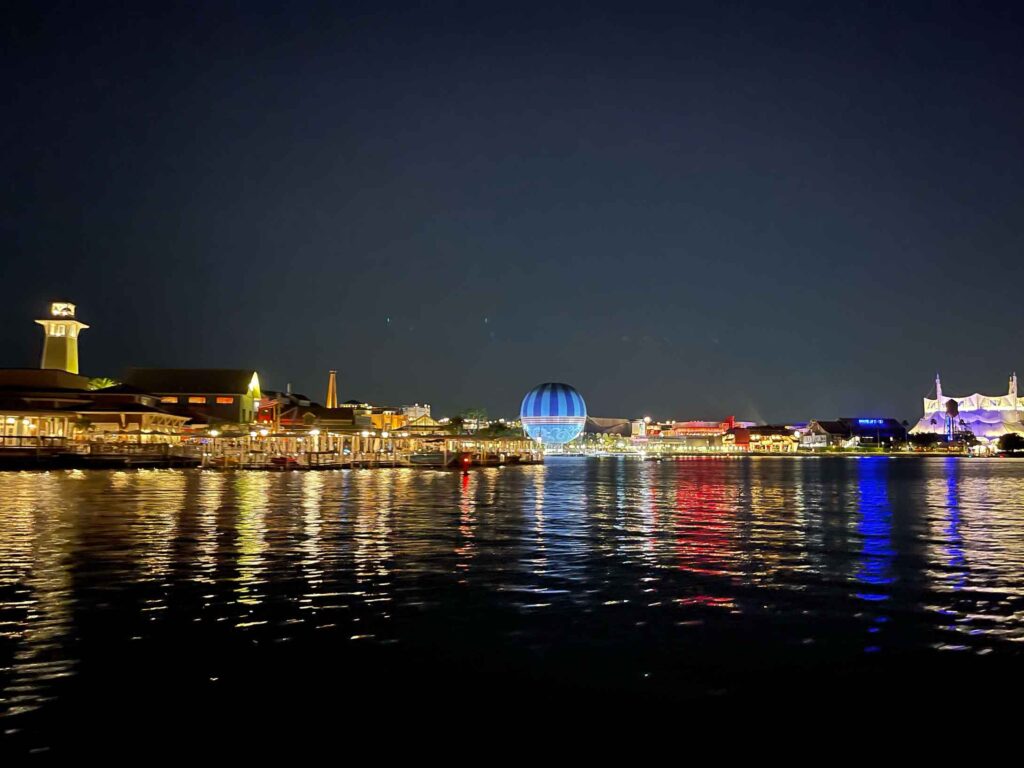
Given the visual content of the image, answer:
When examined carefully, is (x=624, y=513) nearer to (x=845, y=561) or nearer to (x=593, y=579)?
(x=845, y=561)

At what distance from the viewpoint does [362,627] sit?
43.2 ft

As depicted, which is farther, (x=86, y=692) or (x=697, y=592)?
(x=697, y=592)

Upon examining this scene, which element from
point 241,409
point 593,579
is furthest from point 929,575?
point 241,409

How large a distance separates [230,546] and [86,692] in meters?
13.1

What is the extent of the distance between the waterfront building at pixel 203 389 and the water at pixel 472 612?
251 feet

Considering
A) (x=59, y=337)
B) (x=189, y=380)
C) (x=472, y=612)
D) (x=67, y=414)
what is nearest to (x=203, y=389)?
(x=189, y=380)

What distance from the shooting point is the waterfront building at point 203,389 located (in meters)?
105

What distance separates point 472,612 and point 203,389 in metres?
98.5

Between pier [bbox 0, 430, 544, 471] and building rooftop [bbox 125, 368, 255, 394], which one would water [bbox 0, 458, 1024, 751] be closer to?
pier [bbox 0, 430, 544, 471]

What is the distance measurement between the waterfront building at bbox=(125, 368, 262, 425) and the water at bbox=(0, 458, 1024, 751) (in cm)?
7656

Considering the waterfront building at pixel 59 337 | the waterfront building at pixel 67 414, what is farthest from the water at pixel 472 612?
the waterfront building at pixel 59 337

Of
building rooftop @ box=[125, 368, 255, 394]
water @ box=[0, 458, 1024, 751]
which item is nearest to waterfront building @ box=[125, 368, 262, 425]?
building rooftop @ box=[125, 368, 255, 394]

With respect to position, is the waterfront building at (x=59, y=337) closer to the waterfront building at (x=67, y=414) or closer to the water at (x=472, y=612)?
the waterfront building at (x=67, y=414)

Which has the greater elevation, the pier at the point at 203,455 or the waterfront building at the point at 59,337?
the waterfront building at the point at 59,337
